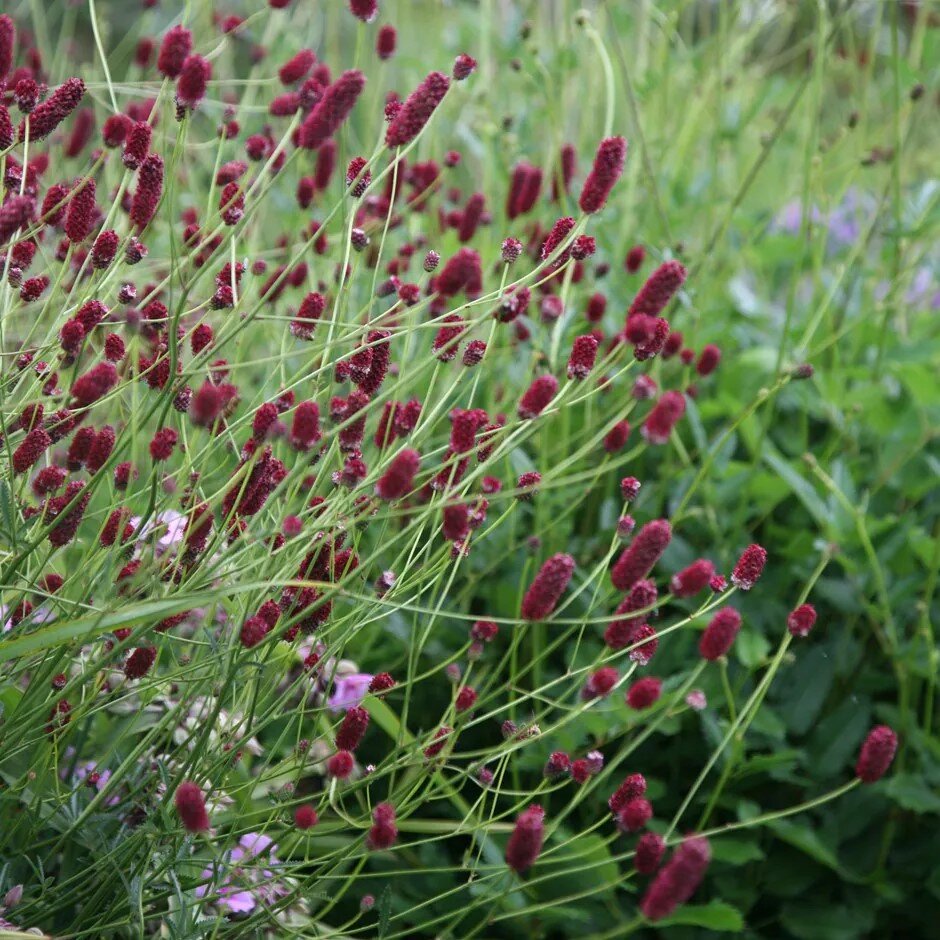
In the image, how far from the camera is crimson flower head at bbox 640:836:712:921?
76cm

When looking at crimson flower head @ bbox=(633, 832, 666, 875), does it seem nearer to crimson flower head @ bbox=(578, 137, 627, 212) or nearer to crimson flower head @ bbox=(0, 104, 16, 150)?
crimson flower head @ bbox=(578, 137, 627, 212)

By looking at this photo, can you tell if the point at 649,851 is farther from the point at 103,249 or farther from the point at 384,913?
the point at 103,249

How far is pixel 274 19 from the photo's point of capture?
8.54 ft

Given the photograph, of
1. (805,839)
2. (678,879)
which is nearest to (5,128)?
(678,879)

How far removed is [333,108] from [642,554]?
0.46m

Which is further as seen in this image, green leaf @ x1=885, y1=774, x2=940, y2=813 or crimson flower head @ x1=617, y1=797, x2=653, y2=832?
green leaf @ x1=885, y1=774, x2=940, y2=813

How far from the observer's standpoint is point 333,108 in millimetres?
1030

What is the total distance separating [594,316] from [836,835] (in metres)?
0.82

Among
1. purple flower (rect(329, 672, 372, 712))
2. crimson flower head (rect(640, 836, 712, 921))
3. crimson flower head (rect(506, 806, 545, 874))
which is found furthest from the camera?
purple flower (rect(329, 672, 372, 712))

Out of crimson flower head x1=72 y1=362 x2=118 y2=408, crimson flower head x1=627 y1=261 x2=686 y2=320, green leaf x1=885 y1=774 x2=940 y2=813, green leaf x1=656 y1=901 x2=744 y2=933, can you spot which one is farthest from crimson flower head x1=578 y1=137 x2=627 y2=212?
green leaf x1=885 y1=774 x2=940 y2=813

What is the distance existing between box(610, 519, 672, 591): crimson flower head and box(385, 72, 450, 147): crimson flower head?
0.38 metres

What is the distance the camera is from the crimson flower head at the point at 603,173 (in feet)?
3.51

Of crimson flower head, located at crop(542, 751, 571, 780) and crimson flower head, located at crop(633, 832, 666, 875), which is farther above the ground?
crimson flower head, located at crop(633, 832, 666, 875)

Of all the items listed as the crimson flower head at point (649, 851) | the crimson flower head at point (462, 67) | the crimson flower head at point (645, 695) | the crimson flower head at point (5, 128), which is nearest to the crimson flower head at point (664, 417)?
the crimson flower head at point (645, 695)
